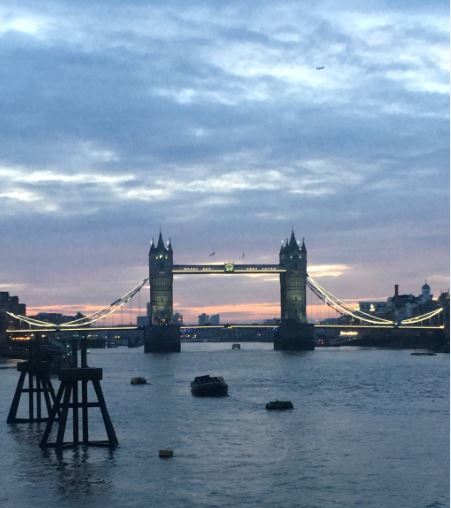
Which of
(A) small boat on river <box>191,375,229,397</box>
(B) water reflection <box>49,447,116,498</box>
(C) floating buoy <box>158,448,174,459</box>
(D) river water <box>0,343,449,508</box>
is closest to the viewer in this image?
(D) river water <box>0,343,449,508</box>

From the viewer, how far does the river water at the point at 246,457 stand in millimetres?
41031

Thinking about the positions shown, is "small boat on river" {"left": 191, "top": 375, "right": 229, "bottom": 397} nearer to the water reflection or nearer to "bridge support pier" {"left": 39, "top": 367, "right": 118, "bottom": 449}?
"bridge support pier" {"left": 39, "top": 367, "right": 118, "bottom": 449}

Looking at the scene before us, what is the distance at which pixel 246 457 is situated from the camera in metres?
50.6

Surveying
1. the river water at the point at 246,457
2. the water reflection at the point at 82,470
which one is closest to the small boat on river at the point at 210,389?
the river water at the point at 246,457

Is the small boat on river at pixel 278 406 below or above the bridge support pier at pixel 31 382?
below

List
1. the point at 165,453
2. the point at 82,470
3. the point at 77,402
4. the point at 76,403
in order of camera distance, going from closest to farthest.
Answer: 1. the point at 82,470
2. the point at 76,403
3. the point at 77,402
4. the point at 165,453

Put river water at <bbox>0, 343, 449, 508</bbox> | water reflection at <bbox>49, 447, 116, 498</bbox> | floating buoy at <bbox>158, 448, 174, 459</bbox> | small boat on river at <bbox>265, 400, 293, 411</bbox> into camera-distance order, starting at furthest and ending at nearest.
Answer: small boat on river at <bbox>265, 400, 293, 411</bbox>, floating buoy at <bbox>158, 448, 174, 459</bbox>, water reflection at <bbox>49, 447, 116, 498</bbox>, river water at <bbox>0, 343, 449, 508</bbox>

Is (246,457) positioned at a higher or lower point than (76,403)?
lower

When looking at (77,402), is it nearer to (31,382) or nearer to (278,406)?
(31,382)

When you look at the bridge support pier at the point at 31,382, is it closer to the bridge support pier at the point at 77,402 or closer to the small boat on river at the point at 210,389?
the bridge support pier at the point at 77,402

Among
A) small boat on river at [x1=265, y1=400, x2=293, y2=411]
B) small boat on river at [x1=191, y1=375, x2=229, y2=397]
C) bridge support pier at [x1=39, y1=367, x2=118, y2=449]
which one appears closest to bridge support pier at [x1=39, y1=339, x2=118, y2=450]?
bridge support pier at [x1=39, y1=367, x2=118, y2=449]

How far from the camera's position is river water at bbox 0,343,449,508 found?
4103cm

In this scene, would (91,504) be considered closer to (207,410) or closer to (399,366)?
(207,410)

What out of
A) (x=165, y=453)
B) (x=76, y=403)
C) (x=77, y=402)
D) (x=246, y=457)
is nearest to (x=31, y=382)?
(x=77, y=402)
